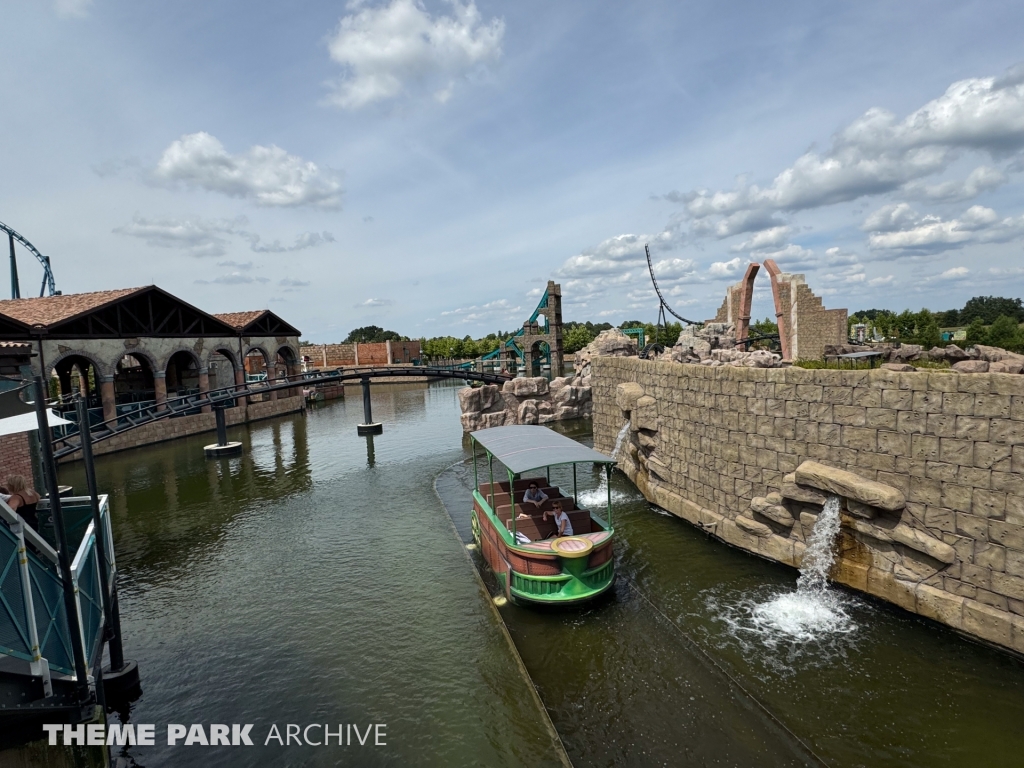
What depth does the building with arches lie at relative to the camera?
91.0 ft

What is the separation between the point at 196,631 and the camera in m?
10.7

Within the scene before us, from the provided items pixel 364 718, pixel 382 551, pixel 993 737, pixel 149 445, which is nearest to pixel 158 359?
pixel 149 445

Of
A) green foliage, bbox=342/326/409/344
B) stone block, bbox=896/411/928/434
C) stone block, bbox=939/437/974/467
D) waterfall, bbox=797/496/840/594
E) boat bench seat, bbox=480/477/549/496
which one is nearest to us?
stone block, bbox=939/437/974/467

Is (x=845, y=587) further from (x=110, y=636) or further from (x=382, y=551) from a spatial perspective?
(x=110, y=636)

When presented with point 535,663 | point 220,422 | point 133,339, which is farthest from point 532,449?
point 133,339

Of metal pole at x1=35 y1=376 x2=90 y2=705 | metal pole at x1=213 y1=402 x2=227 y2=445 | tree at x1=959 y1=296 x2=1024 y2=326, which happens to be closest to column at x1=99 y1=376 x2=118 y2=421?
metal pole at x1=213 y1=402 x2=227 y2=445

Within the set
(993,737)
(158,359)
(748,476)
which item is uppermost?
(158,359)

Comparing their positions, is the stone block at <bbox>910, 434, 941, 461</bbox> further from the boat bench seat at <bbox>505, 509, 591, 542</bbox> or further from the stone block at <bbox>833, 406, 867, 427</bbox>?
the boat bench seat at <bbox>505, 509, 591, 542</bbox>

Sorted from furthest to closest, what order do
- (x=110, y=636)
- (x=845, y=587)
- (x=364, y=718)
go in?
(x=845, y=587), (x=110, y=636), (x=364, y=718)

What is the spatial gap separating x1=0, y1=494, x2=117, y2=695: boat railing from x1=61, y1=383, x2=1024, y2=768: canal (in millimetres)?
1927

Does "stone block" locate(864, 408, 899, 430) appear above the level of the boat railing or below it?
above

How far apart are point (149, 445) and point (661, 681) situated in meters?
31.7

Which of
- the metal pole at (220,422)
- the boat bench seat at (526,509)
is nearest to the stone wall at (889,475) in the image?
the boat bench seat at (526,509)

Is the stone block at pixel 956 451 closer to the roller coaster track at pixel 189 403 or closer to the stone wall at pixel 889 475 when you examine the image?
the stone wall at pixel 889 475
